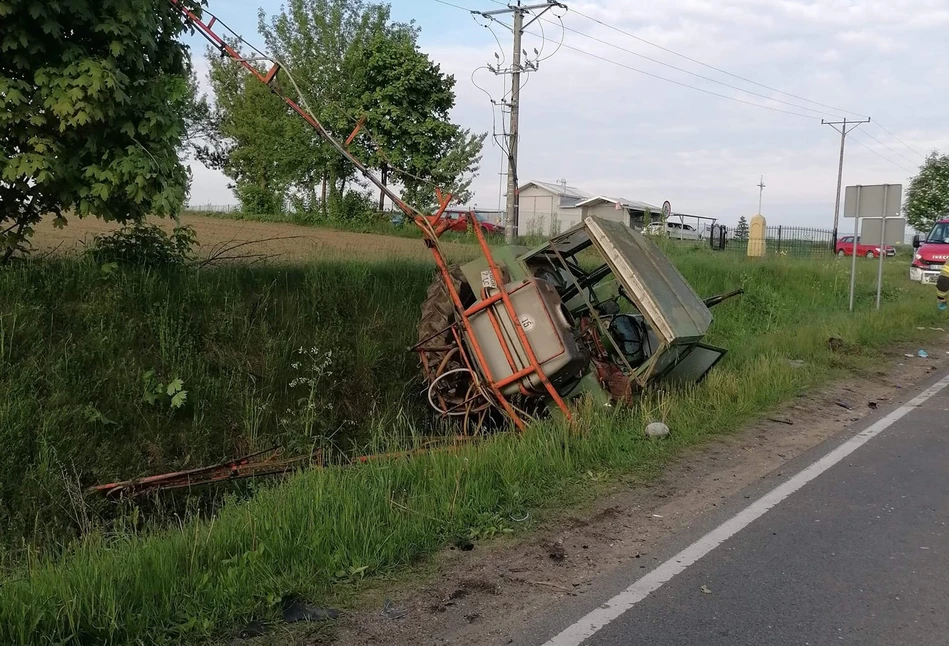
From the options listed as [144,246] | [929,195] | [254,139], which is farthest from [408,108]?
[929,195]

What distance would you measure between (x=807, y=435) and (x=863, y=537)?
2.61 meters

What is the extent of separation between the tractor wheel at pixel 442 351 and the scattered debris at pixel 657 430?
167cm

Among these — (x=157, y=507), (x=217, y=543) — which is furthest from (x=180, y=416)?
(x=217, y=543)

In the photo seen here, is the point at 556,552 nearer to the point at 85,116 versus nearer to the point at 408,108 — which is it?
the point at 85,116

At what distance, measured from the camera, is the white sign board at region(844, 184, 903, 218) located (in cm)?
1548

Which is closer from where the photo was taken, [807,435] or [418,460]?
[418,460]

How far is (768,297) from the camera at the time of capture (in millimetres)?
17094

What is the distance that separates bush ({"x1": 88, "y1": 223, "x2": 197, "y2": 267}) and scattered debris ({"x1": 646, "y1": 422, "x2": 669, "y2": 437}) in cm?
521

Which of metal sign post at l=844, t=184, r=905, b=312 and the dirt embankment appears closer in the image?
the dirt embankment

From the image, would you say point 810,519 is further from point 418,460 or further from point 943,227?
point 943,227

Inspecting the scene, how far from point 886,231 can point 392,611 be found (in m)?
15.7

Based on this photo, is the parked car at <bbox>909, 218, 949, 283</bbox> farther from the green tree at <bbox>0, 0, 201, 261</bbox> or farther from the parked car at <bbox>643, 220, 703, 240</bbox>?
the green tree at <bbox>0, 0, 201, 261</bbox>

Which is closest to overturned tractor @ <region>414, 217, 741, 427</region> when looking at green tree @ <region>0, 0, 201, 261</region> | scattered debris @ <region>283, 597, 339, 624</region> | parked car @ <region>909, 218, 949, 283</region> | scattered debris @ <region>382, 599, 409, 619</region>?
green tree @ <region>0, 0, 201, 261</region>

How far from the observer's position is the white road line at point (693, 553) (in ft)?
11.8
